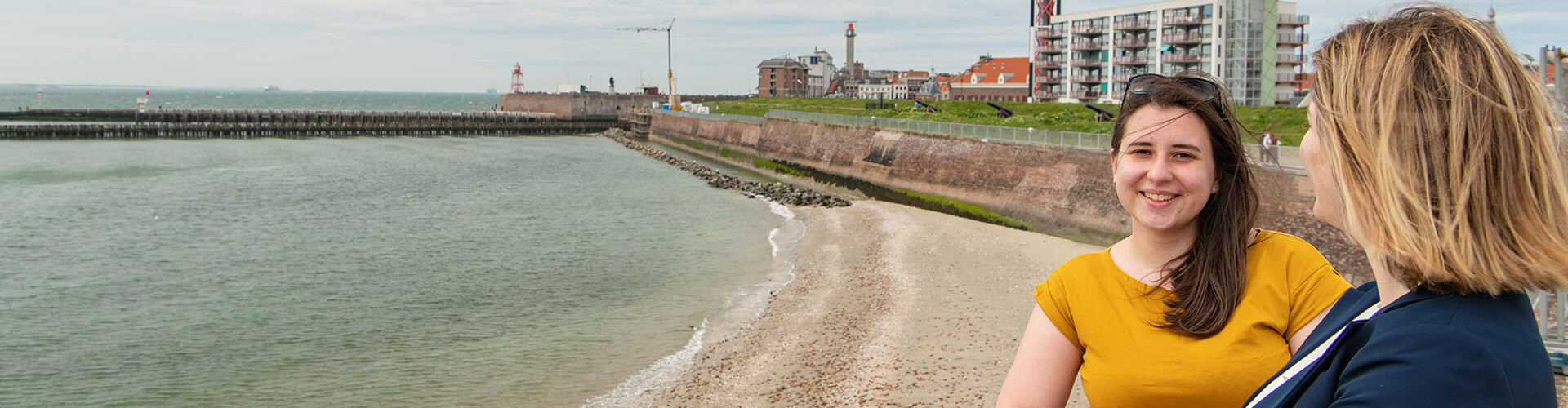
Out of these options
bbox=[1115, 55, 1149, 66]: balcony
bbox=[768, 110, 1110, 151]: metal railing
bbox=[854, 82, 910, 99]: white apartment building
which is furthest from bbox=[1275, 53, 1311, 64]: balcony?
bbox=[854, 82, 910, 99]: white apartment building

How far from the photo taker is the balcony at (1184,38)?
5028cm

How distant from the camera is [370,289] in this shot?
21.2 meters

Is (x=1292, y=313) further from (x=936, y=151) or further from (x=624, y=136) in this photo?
(x=624, y=136)

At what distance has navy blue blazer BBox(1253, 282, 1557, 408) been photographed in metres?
1.23

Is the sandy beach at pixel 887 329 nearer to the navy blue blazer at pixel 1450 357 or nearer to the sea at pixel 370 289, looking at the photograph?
the sea at pixel 370 289

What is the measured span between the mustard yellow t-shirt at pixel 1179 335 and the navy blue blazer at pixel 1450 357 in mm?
725

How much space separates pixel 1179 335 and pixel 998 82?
266ft

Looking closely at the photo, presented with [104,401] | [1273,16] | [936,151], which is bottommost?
[104,401]

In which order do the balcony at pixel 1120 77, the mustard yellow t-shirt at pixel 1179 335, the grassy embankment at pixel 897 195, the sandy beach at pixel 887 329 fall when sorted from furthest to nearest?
the balcony at pixel 1120 77
the grassy embankment at pixel 897 195
the sandy beach at pixel 887 329
the mustard yellow t-shirt at pixel 1179 335

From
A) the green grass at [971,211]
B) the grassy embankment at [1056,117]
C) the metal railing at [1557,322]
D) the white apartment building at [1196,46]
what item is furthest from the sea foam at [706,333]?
the white apartment building at [1196,46]

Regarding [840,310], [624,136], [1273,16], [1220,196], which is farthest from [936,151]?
[624,136]

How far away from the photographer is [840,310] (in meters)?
17.8

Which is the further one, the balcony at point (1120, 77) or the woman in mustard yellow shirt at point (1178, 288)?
the balcony at point (1120, 77)

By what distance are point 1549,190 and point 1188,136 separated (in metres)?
0.94
